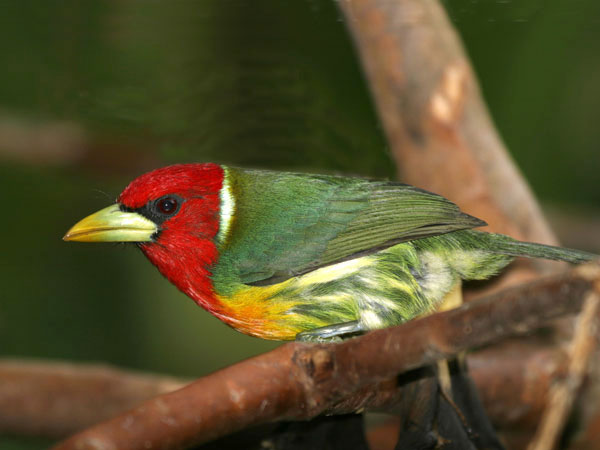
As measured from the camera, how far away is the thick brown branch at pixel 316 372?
1.12 metres

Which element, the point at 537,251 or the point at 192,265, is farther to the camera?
the point at 192,265

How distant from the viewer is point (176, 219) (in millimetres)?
2109

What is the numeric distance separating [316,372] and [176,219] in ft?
2.45

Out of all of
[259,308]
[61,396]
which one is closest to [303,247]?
[259,308]

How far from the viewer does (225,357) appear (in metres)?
4.55

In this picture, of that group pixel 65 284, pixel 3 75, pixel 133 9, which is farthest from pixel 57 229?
pixel 133 9

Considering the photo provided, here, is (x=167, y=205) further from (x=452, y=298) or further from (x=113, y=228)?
(x=452, y=298)

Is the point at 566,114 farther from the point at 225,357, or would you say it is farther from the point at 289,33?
the point at 225,357

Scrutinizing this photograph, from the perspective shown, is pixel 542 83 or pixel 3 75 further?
pixel 3 75

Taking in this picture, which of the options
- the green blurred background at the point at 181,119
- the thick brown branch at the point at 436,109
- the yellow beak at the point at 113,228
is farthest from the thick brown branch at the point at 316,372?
the thick brown branch at the point at 436,109

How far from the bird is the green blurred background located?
44 cm

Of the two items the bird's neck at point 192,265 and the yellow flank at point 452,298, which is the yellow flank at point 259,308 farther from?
the yellow flank at point 452,298

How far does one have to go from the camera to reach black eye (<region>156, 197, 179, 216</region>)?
6.84ft

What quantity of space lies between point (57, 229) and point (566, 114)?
9.06 ft
